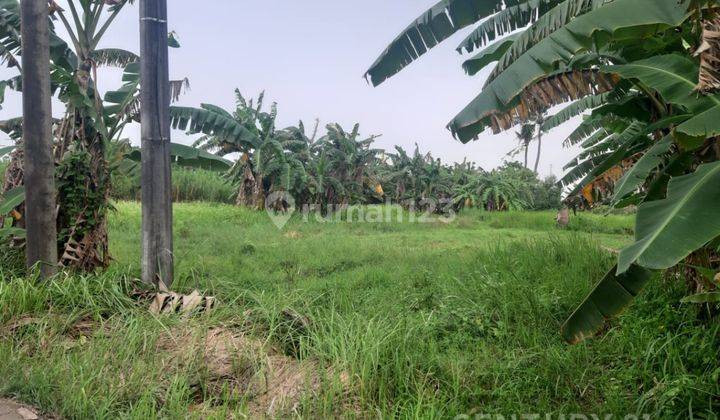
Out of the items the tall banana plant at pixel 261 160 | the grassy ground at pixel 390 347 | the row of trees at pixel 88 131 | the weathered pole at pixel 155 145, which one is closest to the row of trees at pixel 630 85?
the grassy ground at pixel 390 347

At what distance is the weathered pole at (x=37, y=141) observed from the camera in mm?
4719

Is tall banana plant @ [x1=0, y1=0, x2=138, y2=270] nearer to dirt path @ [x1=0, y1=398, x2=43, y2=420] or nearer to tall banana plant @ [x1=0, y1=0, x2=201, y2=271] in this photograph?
tall banana plant @ [x1=0, y1=0, x2=201, y2=271]

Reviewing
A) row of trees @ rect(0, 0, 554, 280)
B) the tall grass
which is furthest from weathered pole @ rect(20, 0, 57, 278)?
the tall grass

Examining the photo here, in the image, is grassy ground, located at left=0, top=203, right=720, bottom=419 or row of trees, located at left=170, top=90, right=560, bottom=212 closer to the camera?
grassy ground, located at left=0, top=203, right=720, bottom=419

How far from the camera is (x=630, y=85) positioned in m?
4.50

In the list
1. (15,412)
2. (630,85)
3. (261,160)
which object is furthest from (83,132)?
(261,160)

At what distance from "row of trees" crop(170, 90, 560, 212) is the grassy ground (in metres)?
3.01

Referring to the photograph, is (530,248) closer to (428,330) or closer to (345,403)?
(428,330)

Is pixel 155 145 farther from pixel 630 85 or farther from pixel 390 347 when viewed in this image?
pixel 630 85

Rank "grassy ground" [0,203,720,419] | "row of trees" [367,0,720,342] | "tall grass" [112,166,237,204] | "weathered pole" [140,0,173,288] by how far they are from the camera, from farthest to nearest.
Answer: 1. "tall grass" [112,166,237,204]
2. "weathered pole" [140,0,173,288]
3. "grassy ground" [0,203,720,419]
4. "row of trees" [367,0,720,342]

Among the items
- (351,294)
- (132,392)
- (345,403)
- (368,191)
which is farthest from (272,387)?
(368,191)

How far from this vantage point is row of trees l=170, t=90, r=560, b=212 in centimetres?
1321

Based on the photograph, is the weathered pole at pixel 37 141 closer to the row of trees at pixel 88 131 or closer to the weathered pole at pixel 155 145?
the row of trees at pixel 88 131

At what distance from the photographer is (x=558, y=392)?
3123 mm
